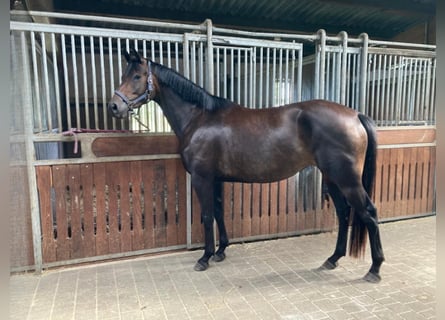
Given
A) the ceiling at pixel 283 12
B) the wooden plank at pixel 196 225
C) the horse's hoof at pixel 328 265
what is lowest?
the horse's hoof at pixel 328 265

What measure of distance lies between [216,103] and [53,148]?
2.12 metres

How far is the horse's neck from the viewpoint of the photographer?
2.60m

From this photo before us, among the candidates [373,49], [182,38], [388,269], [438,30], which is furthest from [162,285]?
[373,49]

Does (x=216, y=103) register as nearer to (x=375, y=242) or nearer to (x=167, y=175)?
(x=167, y=175)

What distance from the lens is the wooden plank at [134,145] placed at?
2.62m

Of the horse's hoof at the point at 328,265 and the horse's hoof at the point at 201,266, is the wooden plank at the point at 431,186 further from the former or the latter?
the horse's hoof at the point at 201,266

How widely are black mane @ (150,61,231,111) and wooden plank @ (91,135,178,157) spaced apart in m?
0.42

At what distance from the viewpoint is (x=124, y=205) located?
2734mm

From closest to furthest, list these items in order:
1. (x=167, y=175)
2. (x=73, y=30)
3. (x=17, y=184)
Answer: (x=17, y=184) < (x=73, y=30) < (x=167, y=175)

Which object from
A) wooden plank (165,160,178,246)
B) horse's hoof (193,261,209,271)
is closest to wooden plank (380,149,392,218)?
horse's hoof (193,261,209,271)

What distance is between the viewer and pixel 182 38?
277 centimetres

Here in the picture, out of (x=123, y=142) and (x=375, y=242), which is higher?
(x=123, y=142)

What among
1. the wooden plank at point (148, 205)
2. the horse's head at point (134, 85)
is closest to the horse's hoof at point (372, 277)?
the wooden plank at point (148, 205)

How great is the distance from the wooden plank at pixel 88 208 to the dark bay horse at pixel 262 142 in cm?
60
